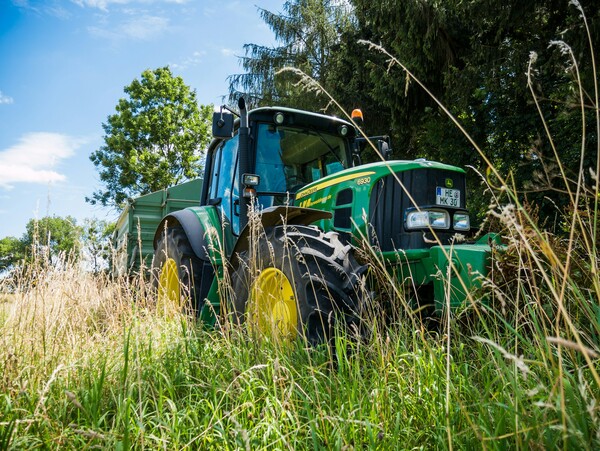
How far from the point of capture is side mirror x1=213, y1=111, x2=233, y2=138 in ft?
12.8

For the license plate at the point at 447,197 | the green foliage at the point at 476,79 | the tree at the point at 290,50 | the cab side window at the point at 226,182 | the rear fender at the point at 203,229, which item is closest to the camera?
the license plate at the point at 447,197

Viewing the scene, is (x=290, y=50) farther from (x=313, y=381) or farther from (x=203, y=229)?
(x=313, y=381)

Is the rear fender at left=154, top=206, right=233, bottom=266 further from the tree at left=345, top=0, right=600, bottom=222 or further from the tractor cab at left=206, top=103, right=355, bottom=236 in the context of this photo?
the tree at left=345, top=0, right=600, bottom=222

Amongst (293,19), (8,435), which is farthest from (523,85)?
(293,19)

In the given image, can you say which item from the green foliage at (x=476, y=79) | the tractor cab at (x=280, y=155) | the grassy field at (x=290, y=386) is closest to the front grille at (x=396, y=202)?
the grassy field at (x=290, y=386)

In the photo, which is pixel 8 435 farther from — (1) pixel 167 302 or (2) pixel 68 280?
(1) pixel 167 302

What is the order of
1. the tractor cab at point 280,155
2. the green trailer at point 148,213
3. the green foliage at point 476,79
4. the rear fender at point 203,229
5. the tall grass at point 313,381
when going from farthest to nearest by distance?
the green trailer at point 148,213 → the green foliage at point 476,79 → the rear fender at point 203,229 → the tractor cab at point 280,155 → the tall grass at point 313,381

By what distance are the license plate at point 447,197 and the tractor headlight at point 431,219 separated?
0.28 ft

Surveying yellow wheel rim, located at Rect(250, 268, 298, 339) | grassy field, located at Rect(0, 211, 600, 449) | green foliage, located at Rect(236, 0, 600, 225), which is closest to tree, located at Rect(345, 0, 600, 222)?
green foliage, located at Rect(236, 0, 600, 225)

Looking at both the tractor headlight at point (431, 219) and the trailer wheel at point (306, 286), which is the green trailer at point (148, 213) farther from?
the tractor headlight at point (431, 219)

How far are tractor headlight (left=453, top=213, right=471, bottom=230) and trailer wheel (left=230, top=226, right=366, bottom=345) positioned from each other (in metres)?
1.11

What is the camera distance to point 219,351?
3.08 meters

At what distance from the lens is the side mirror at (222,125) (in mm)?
3898

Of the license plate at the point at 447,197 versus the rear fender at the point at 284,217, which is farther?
the license plate at the point at 447,197
